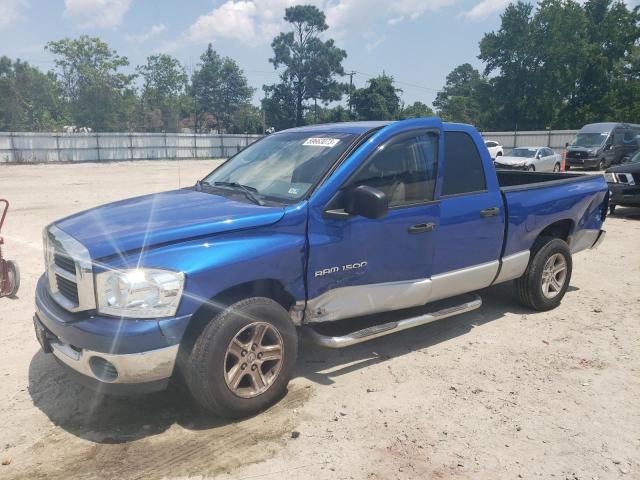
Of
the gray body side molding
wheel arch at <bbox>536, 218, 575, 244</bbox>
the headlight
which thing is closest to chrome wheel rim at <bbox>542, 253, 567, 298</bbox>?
wheel arch at <bbox>536, 218, 575, 244</bbox>

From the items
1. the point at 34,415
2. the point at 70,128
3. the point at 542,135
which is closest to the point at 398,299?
the point at 34,415

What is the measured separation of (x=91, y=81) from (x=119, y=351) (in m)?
53.7

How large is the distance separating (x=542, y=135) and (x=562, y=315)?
40.1 metres

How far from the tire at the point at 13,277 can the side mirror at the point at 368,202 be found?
4.42 metres

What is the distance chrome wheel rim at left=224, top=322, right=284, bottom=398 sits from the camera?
329 centimetres

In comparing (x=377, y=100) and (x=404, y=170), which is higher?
(x=377, y=100)

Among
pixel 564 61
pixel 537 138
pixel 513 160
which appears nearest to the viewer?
pixel 513 160

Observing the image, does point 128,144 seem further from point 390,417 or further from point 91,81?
point 390,417

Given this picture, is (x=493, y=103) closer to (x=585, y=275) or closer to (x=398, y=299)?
(x=585, y=275)

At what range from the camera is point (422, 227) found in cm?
418

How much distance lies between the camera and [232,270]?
3244 mm

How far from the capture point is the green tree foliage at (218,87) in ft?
228

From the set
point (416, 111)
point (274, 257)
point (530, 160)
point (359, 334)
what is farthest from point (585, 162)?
point (416, 111)

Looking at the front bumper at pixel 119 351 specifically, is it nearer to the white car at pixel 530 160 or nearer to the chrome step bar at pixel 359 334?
the chrome step bar at pixel 359 334
